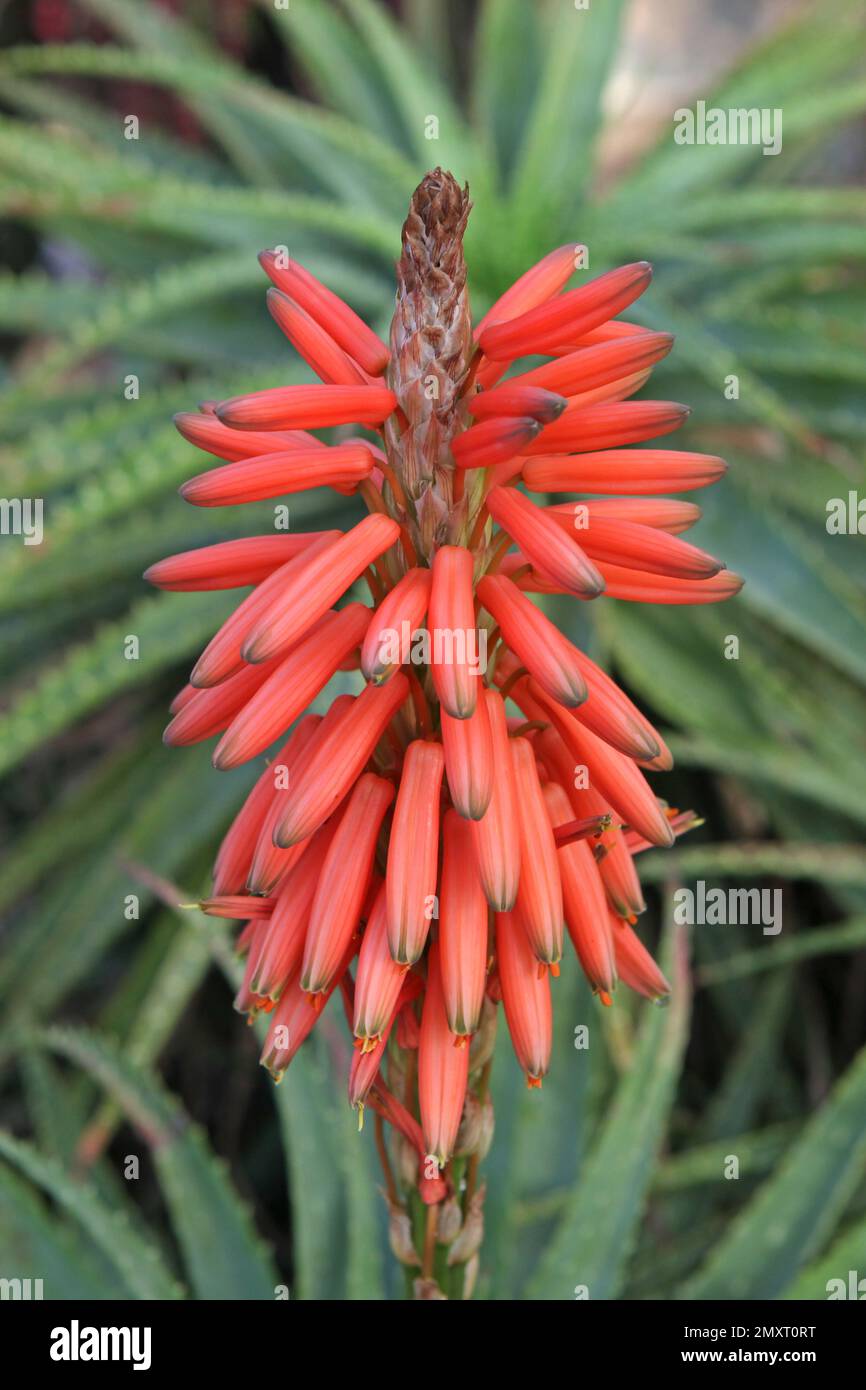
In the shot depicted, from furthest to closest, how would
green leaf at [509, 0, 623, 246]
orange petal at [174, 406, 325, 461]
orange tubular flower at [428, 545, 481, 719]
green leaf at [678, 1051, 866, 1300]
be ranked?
1. green leaf at [509, 0, 623, 246]
2. green leaf at [678, 1051, 866, 1300]
3. orange petal at [174, 406, 325, 461]
4. orange tubular flower at [428, 545, 481, 719]

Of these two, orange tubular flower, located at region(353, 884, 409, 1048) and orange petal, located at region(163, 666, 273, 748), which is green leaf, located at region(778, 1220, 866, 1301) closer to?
orange tubular flower, located at region(353, 884, 409, 1048)

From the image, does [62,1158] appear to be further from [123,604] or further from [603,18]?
[603,18]

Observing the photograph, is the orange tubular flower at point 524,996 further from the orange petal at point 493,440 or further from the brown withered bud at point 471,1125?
the orange petal at point 493,440

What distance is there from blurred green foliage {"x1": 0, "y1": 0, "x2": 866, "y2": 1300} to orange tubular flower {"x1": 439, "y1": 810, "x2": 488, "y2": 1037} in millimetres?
481

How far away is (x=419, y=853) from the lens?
73 centimetres

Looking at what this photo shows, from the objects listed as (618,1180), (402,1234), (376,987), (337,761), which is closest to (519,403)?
(337,761)

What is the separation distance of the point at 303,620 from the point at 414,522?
106 millimetres

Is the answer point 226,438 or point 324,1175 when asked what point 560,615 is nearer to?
point 324,1175

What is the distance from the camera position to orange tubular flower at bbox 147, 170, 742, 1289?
72cm

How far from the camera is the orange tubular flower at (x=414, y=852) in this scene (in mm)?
712

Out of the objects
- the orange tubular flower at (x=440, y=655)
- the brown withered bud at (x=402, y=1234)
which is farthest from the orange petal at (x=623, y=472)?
the brown withered bud at (x=402, y=1234)

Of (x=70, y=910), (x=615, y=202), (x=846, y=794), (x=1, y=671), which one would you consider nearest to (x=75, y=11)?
(x=615, y=202)

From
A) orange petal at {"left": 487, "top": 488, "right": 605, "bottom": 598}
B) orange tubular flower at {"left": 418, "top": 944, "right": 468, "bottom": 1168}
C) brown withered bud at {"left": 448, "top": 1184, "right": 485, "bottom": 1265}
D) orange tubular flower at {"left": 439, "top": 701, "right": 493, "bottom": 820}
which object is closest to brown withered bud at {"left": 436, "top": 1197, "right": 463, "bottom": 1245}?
brown withered bud at {"left": 448, "top": 1184, "right": 485, "bottom": 1265}

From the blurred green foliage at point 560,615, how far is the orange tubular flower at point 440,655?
17.5 inches
